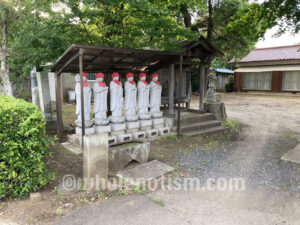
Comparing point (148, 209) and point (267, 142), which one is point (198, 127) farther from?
point (148, 209)

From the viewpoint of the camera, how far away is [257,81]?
72.0ft

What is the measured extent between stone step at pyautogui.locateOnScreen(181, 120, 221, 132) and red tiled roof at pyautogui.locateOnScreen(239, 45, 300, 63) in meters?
15.0

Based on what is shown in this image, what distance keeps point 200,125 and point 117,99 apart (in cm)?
327

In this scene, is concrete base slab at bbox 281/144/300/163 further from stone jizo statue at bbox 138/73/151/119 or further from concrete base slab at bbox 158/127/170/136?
stone jizo statue at bbox 138/73/151/119

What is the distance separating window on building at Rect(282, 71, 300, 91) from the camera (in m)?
19.5

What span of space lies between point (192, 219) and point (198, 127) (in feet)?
16.3

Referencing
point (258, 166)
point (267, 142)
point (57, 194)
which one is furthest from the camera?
point (267, 142)

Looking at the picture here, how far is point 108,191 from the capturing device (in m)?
3.71

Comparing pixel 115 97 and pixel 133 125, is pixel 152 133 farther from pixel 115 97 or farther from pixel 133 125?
pixel 115 97

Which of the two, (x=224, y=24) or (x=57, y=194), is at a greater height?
(x=224, y=24)

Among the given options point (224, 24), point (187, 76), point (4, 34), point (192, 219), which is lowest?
point (192, 219)

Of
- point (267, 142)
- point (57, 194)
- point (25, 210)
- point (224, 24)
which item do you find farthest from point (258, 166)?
point (224, 24)

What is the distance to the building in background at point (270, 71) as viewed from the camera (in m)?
19.4

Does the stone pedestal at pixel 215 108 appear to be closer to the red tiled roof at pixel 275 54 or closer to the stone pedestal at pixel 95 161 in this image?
the stone pedestal at pixel 95 161
